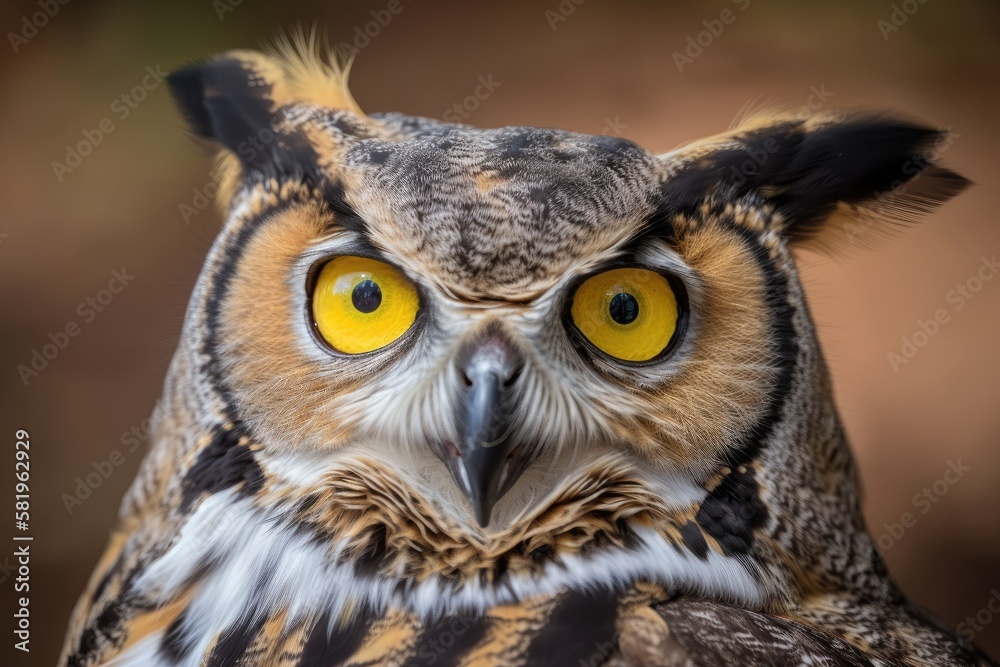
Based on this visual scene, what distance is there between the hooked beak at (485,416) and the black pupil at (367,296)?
14 cm

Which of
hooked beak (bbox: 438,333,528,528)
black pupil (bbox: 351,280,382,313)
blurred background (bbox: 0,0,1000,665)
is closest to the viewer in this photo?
hooked beak (bbox: 438,333,528,528)

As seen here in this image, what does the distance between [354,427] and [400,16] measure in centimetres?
175

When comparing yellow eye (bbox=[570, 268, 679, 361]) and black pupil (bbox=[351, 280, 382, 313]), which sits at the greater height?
yellow eye (bbox=[570, 268, 679, 361])

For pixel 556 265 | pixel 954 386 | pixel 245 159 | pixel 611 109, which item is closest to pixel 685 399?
pixel 556 265

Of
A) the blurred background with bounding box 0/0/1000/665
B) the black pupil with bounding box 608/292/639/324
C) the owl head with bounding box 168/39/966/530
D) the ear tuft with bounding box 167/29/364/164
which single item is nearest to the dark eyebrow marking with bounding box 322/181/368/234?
the owl head with bounding box 168/39/966/530

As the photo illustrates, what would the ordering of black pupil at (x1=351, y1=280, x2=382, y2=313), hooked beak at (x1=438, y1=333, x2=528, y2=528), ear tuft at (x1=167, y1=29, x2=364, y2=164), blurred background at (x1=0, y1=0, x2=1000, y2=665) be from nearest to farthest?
1. hooked beak at (x1=438, y1=333, x2=528, y2=528)
2. black pupil at (x1=351, y1=280, x2=382, y2=313)
3. ear tuft at (x1=167, y1=29, x2=364, y2=164)
4. blurred background at (x1=0, y1=0, x2=1000, y2=665)

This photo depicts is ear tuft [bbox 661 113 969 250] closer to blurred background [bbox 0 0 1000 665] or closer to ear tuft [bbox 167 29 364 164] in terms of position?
ear tuft [bbox 167 29 364 164]

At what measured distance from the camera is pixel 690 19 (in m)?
2.32

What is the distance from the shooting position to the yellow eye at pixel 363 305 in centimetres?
94

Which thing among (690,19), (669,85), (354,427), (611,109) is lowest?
(354,427)

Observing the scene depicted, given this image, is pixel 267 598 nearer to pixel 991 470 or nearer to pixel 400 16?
pixel 400 16

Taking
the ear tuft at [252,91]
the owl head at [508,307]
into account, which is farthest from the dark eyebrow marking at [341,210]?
the ear tuft at [252,91]

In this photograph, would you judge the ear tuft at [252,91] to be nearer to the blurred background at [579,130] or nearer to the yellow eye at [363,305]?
the yellow eye at [363,305]

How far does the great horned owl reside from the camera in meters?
0.88
